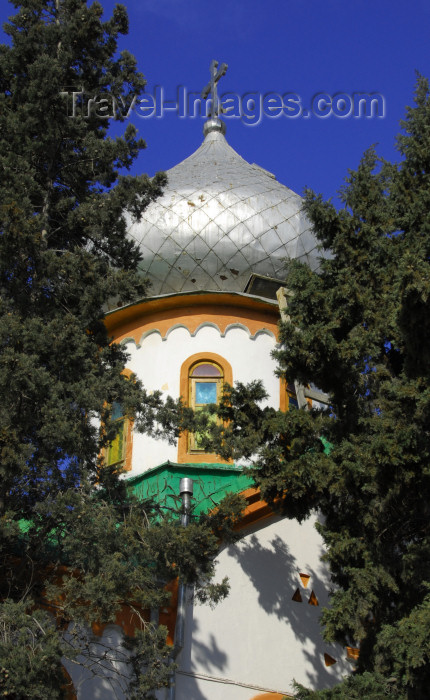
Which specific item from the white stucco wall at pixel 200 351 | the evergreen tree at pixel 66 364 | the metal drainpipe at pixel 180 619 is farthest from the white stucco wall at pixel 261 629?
the white stucco wall at pixel 200 351

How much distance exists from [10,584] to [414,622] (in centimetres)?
295

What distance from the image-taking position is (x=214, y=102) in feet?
55.2

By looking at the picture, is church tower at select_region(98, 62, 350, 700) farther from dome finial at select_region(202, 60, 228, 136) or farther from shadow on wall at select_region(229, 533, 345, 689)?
dome finial at select_region(202, 60, 228, 136)

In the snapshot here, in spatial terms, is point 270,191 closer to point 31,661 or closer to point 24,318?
point 24,318

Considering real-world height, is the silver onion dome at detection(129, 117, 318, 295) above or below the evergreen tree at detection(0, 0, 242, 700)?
above

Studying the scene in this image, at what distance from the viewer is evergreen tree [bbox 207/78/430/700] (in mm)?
6657

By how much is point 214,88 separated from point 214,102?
0.24 metres

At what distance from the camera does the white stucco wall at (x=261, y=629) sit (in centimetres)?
881

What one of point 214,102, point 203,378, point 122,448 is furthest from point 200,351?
point 214,102

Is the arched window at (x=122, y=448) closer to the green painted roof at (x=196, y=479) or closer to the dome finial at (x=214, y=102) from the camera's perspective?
the green painted roof at (x=196, y=479)

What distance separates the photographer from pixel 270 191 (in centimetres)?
1347

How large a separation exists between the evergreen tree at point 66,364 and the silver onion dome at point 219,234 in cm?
305

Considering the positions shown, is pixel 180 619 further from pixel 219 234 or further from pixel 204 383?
pixel 219 234

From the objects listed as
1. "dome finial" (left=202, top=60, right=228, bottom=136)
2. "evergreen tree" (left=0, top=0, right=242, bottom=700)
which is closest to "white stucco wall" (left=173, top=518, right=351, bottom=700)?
"evergreen tree" (left=0, top=0, right=242, bottom=700)
